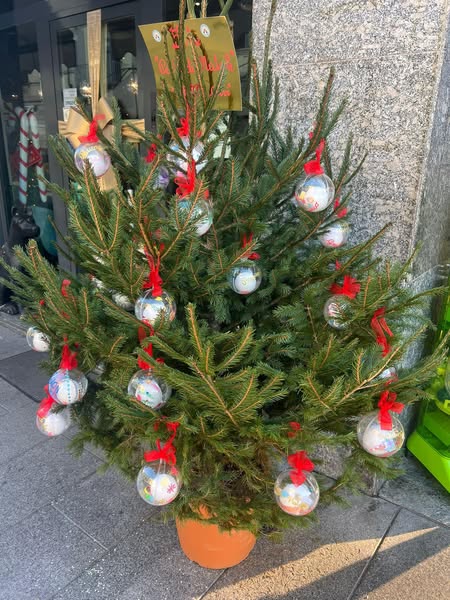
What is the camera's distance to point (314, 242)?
202 cm

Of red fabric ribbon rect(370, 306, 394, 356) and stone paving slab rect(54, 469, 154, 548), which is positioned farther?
stone paving slab rect(54, 469, 154, 548)

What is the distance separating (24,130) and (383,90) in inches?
163

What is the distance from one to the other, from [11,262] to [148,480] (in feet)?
14.2

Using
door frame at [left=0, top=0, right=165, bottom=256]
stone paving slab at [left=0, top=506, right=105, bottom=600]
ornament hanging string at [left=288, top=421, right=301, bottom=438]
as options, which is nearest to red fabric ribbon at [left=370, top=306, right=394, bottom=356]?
ornament hanging string at [left=288, top=421, right=301, bottom=438]

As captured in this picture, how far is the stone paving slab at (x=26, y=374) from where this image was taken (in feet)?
13.0

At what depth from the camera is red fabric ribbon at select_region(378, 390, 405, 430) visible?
149cm

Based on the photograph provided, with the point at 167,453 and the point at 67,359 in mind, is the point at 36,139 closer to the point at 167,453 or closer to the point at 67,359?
the point at 67,359

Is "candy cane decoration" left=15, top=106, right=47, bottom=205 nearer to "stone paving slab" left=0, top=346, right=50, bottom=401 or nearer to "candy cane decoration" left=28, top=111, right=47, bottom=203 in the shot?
"candy cane decoration" left=28, top=111, right=47, bottom=203

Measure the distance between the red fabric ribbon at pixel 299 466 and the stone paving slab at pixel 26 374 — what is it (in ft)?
9.10

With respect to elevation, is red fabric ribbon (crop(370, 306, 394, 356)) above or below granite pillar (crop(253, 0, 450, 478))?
below

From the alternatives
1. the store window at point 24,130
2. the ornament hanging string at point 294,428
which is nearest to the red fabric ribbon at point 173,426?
the ornament hanging string at point 294,428

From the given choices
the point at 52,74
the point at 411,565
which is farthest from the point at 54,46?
the point at 411,565

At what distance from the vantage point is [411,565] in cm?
229

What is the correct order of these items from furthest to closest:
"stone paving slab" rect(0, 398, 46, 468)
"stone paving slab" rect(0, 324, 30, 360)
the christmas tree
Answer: "stone paving slab" rect(0, 324, 30, 360) < "stone paving slab" rect(0, 398, 46, 468) < the christmas tree
